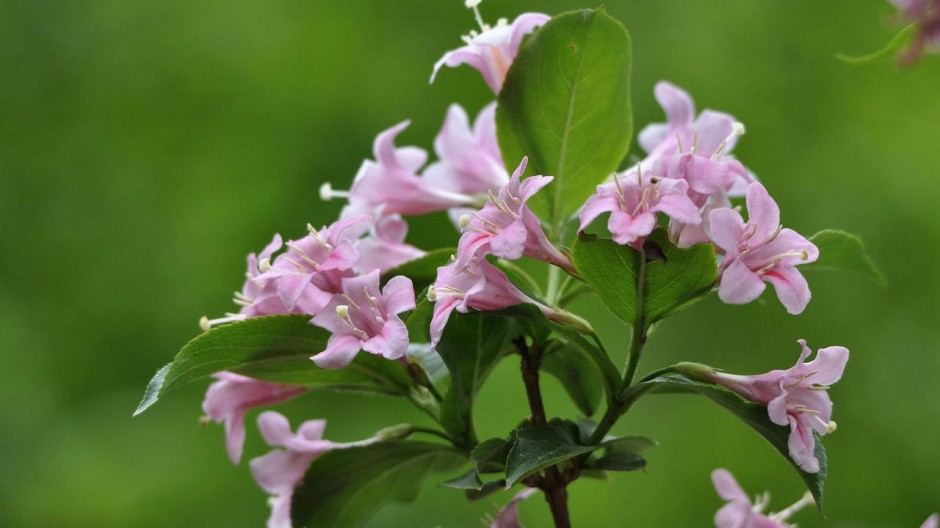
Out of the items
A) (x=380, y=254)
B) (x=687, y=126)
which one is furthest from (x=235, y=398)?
(x=687, y=126)

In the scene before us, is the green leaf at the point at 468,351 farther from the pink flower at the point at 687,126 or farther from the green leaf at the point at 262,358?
the pink flower at the point at 687,126

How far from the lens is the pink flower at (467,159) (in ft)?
3.82

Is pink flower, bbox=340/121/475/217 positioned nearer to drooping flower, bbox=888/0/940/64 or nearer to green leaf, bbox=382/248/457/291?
green leaf, bbox=382/248/457/291

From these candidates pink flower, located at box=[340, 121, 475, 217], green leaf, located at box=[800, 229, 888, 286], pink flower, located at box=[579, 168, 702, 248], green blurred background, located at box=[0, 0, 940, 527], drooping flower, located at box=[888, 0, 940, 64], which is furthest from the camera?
green blurred background, located at box=[0, 0, 940, 527]

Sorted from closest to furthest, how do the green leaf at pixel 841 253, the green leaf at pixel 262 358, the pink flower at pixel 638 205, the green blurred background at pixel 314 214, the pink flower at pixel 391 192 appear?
the pink flower at pixel 638 205
the green leaf at pixel 262 358
the green leaf at pixel 841 253
the pink flower at pixel 391 192
the green blurred background at pixel 314 214

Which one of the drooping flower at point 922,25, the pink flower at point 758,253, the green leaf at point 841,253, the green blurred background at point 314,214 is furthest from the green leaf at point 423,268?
the green blurred background at point 314,214

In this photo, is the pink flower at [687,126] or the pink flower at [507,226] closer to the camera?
the pink flower at [507,226]

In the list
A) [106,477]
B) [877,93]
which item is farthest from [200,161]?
[877,93]

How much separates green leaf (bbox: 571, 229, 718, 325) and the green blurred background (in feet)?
8.05

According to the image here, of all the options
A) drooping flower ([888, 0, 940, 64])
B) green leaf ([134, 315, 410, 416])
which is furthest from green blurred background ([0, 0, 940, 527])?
drooping flower ([888, 0, 940, 64])

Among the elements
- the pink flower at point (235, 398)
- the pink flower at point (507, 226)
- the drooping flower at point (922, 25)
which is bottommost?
the pink flower at point (235, 398)

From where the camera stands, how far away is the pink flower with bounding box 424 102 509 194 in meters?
1.17

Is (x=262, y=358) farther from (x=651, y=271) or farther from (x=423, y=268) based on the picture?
(x=651, y=271)

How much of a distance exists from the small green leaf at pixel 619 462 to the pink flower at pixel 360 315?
23cm
